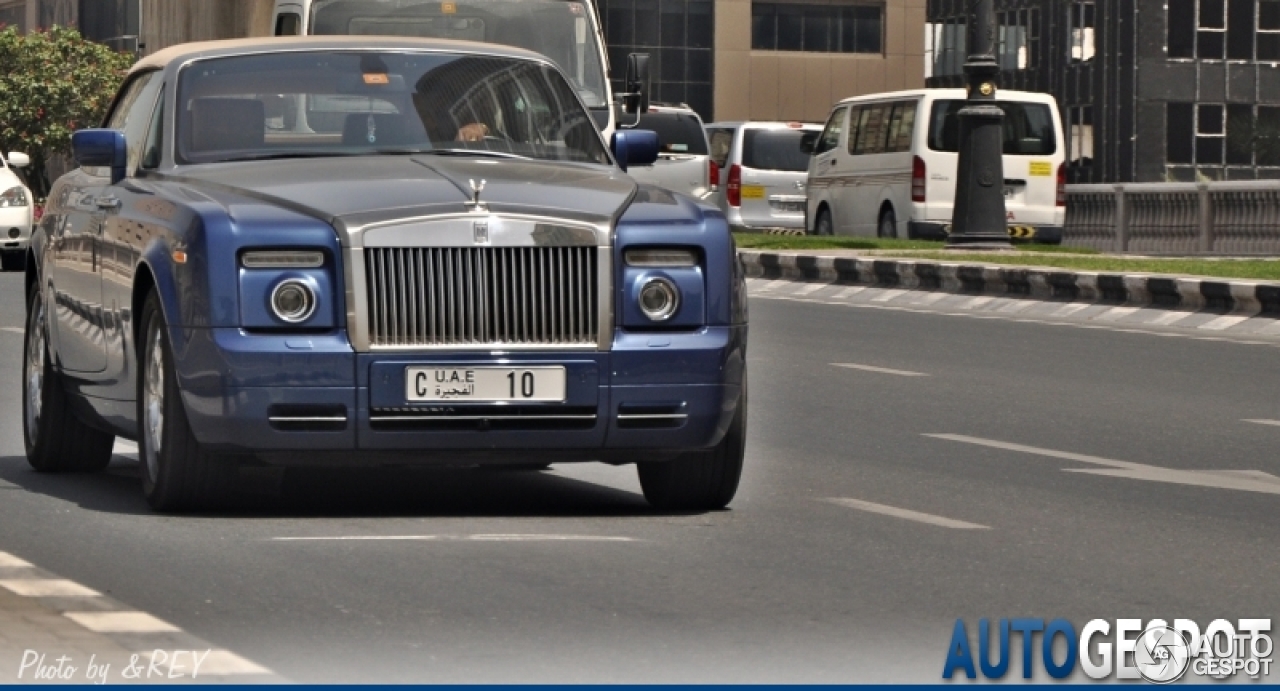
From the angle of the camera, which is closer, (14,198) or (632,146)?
(632,146)

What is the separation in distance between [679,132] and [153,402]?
Result: 30253 mm

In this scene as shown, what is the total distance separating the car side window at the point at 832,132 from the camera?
127 feet

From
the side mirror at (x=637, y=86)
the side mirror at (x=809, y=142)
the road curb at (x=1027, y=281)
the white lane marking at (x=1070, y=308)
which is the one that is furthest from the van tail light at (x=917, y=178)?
the white lane marking at (x=1070, y=308)

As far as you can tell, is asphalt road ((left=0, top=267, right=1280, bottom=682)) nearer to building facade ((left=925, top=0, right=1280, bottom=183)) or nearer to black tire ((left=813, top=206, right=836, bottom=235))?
black tire ((left=813, top=206, right=836, bottom=235))

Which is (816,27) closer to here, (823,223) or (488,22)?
(823,223)

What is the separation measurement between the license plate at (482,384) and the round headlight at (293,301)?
358 millimetres

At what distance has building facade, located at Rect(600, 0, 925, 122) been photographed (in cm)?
8962

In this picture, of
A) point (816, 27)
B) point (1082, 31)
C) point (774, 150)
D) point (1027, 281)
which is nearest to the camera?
point (1027, 281)

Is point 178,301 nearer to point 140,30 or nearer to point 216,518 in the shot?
point 216,518

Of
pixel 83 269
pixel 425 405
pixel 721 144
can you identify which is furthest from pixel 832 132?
pixel 425 405

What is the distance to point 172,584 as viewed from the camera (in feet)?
26.0

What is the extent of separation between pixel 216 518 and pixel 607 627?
259 cm

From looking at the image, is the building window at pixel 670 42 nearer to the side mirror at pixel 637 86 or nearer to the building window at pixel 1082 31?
the building window at pixel 1082 31

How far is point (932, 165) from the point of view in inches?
1411
